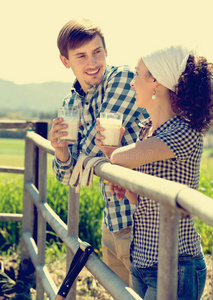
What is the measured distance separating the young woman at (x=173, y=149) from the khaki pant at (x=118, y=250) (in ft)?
1.85

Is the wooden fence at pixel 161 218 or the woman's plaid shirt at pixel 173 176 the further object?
the woman's plaid shirt at pixel 173 176

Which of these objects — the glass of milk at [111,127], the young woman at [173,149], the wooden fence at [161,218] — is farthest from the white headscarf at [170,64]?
the wooden fence at [161,218]

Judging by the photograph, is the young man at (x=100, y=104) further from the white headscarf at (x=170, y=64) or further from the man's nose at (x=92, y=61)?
the white headscarf at (x=170, y=64)

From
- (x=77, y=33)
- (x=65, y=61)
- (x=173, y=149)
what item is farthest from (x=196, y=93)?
(x=65, y=61)

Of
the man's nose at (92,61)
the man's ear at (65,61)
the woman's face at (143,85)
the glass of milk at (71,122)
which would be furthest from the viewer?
the man's ear at (65,61)

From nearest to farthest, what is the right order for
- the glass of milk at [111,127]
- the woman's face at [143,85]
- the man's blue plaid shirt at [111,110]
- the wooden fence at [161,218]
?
1. the wooden fence at [161,218]
2. the woman's face at [143,85]
3. the glass of milk at [111,127]
4. the man's blue plaid shirt at [111,110]

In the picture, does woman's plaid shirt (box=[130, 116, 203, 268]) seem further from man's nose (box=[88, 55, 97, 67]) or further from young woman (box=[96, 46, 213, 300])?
man's nose (box=[88, 55, 97, 67])

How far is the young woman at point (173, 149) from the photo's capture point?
1.82 metres

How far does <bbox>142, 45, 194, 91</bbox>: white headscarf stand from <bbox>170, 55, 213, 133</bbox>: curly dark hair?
0.9 inches

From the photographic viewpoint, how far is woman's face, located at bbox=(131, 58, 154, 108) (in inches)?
77.9

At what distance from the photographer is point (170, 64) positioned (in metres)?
1.91

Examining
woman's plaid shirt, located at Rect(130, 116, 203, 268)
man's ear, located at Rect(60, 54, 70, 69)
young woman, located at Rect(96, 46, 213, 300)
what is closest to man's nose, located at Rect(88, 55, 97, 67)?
man's ear, located at Rect(60, 54, 70, 69)

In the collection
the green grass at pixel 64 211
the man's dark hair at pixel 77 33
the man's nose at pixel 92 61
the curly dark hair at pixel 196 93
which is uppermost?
the man's dark hair at pixel 77 33

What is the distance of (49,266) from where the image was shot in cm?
458
